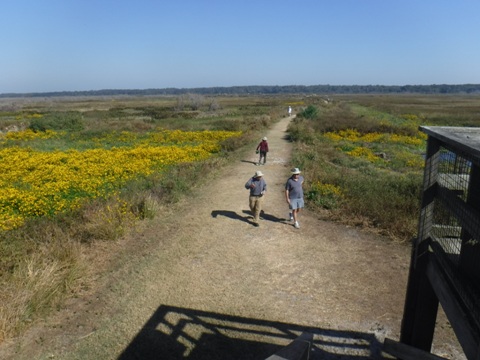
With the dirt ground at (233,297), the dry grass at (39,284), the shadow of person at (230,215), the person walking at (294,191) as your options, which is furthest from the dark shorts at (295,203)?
the dry grass at (39,284)

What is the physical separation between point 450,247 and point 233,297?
4.02 meters

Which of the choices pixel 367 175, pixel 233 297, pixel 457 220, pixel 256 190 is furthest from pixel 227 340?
pixel 367 175

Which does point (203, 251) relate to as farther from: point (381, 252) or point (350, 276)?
point (381, 252)

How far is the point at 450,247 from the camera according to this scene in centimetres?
377

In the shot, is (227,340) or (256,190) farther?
(256,190)

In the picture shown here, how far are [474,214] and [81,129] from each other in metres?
39.7

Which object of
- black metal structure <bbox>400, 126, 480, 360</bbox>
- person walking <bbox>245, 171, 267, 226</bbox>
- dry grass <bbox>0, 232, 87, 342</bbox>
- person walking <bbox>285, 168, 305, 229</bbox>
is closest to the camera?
black metal structure <bbox>400, 126, 480, 360</bbox>

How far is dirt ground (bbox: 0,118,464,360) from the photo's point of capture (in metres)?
5.55

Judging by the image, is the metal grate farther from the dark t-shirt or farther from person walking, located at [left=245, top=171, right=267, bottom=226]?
person walking, located at [left=245, top=171, right=267, bottom=226]

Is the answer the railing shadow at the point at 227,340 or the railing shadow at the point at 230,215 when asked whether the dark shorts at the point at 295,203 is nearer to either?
the railing shadow at the point at 230,215

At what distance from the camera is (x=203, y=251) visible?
866 centimetres

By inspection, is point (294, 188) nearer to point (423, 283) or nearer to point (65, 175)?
point (423, 283)

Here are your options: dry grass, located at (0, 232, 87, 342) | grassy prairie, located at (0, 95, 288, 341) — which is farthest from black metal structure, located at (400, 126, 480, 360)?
grassy prairie, located at (0, 95, 288, 341)

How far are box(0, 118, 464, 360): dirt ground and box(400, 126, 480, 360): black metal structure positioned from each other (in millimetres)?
1483
